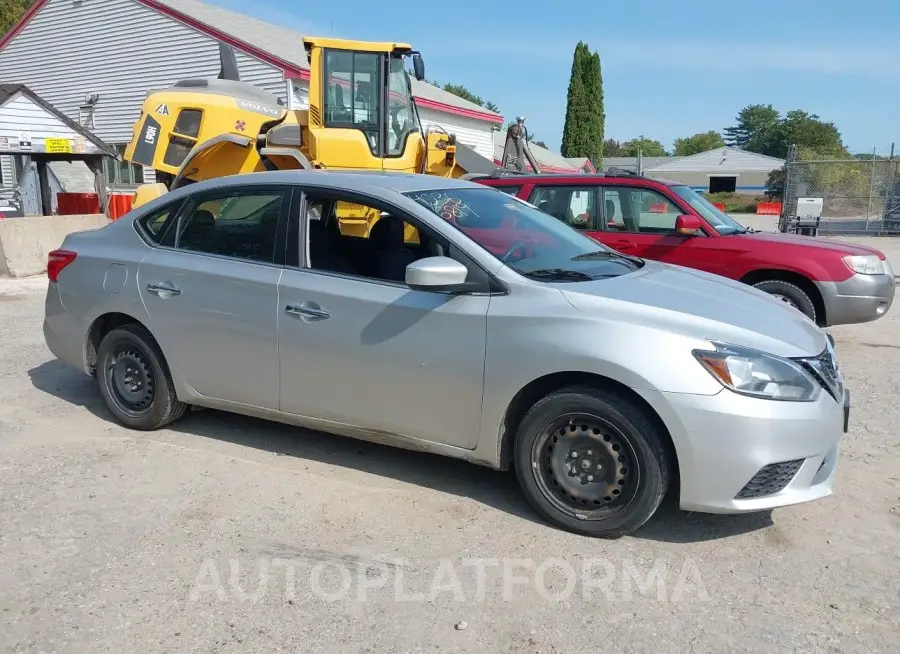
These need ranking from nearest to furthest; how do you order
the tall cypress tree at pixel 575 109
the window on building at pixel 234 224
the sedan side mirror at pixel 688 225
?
the window on building at pixel 234 224
the sedan side mirror at pixel 688 225
the tall cypress tree at pixel 575 109

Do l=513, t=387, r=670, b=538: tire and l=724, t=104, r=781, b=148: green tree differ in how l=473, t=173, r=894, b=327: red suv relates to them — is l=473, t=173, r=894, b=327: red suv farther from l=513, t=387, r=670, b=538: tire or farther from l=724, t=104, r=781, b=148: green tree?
l=724, t=104, r=781, b=148: green tree

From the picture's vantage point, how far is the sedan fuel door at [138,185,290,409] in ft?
14.6

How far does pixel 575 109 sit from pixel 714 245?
48040 mm

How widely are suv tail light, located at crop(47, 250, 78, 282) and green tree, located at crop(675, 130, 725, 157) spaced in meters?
141

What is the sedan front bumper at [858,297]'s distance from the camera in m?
7.31

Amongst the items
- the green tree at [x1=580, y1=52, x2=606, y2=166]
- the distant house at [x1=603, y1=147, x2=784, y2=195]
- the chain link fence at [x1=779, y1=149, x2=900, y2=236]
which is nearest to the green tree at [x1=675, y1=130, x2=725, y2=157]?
the distant house at [x1=603, y1=147, x2=784, y2=195]

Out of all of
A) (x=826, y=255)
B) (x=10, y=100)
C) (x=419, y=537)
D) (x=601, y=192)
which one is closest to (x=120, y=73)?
(x=10, y=100)

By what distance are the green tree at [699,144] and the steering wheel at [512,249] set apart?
464 feet

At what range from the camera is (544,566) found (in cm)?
345

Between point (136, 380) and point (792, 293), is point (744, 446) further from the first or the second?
point (792, 293)

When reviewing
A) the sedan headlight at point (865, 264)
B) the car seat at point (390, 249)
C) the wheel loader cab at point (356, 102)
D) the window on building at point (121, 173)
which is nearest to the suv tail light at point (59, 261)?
the car seat at point (390, 249)

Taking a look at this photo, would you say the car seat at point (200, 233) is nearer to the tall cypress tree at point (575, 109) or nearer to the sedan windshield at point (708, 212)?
the sedan windshield at point (708, 212)

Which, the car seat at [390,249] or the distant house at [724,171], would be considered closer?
the car seat at [390,249]

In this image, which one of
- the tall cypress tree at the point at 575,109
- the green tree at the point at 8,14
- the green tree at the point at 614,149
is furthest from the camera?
the green tree at the point at 614,149
